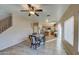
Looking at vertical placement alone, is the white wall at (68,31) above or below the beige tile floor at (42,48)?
above

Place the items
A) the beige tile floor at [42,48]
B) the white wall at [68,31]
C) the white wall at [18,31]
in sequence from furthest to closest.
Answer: the white wall at [18,31] → the white wall at [68,31] → the beige tile floor at [42,48]

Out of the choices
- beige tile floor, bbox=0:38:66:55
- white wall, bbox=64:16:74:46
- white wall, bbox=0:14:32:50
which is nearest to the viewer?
beige tile floor, bbox=0:38:66:55

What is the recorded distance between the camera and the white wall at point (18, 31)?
10.2 ft

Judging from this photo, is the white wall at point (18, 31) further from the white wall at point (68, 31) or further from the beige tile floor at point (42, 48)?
the white wall at point (68, 31)

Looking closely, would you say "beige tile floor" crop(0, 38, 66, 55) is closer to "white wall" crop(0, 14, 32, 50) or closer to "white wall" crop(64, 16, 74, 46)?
"white wall" crop(0, 14, 32, 50)

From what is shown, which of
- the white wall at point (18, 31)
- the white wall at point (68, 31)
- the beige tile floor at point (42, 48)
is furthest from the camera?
the white wall at point (18, 31)

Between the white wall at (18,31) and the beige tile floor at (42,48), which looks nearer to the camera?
the beige tile floor at (42,48)

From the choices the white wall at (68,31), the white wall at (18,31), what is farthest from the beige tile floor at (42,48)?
the white wall at (68,31)

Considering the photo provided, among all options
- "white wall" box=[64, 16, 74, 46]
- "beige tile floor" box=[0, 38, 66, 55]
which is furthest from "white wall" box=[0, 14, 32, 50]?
"white wall" box=[64, 16, 74, 46]

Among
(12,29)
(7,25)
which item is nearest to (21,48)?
(12,29)

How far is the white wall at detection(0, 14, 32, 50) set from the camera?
311cm

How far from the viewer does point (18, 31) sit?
126 inches

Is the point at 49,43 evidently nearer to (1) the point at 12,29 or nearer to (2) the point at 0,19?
(1) the point at 12,29
